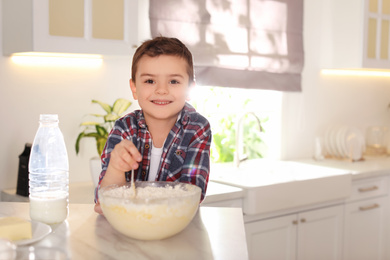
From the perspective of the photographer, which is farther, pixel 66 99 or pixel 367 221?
pixel 367 221

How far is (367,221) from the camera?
312 centimetres

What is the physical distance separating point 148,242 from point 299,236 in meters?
1.86

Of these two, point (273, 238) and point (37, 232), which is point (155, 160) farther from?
point (273, 238)

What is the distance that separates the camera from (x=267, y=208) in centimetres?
248

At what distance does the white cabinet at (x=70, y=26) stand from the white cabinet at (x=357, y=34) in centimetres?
179

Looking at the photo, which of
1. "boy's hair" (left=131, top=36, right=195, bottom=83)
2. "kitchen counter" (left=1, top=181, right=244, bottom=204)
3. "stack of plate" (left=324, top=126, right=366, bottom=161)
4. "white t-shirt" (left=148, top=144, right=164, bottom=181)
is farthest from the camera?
"stack of plate" (left=324, top=126, right=366, bottom=161)

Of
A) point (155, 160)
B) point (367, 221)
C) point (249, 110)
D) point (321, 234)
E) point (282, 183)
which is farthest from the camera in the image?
point (249, 110)

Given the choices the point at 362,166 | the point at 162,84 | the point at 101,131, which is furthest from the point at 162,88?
the point at 362,166

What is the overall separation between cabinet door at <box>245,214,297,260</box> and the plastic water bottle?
1456 mm

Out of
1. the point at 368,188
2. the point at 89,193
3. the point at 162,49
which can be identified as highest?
the point at 162,49

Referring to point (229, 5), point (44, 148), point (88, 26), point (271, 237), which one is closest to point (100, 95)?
point (88, 26)

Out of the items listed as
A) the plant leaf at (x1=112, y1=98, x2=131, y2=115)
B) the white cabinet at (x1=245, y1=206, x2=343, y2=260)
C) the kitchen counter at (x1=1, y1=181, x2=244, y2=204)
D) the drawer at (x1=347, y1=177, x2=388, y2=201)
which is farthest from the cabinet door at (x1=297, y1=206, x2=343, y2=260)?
the plant leaf at (x1=112, y1=98, x2=131, y2=115)

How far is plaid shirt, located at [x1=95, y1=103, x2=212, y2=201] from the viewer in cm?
139

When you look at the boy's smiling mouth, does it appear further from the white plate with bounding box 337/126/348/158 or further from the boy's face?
the white plate with bounding box 337/126/348/158
